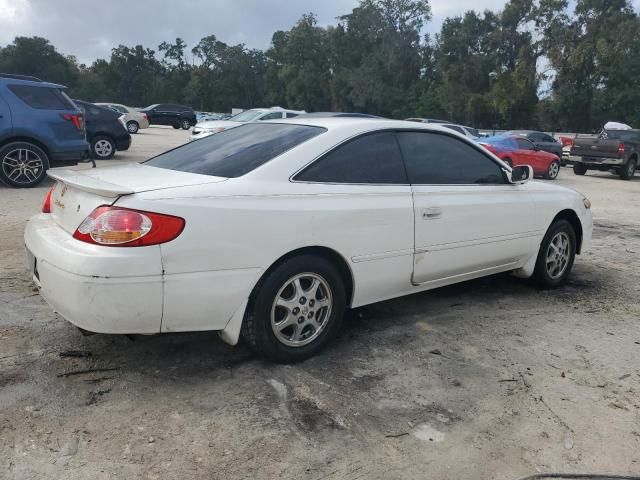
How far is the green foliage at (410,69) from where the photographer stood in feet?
146

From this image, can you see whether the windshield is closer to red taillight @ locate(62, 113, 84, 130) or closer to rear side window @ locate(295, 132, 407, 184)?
red taillight @ locate(62, 113, 84, 130)

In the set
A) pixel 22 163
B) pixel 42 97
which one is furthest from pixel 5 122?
pixel 42 97

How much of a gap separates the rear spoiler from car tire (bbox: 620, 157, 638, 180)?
18.5 metres

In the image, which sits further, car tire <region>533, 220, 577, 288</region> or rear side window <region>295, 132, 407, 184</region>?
car tire <region>533, 220, 577, 288</region>

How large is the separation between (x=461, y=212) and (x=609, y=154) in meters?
16.3

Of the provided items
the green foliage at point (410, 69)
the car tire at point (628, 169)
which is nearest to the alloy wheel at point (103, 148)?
the car tire at point (628, 169)

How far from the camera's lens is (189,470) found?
240cm

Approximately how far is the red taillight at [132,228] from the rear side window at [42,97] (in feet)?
24.4

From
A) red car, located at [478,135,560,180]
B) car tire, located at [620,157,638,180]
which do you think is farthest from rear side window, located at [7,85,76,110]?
car tire, located at [620,157,638,180]

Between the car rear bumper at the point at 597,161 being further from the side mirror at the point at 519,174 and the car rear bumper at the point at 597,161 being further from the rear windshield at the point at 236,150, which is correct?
the rear windshield at the point at 236,150

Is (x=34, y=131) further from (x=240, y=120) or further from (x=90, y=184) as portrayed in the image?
(x=240, y=120)

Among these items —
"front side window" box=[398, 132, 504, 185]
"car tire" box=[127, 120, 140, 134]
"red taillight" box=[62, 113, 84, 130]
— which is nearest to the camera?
"front side window" box=[398, 132, 504, 185]

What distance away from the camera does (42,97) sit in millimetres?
9242

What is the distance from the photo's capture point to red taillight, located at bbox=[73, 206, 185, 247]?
278 centimetres
